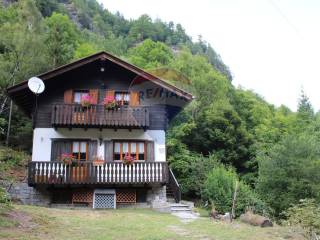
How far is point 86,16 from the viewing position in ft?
251

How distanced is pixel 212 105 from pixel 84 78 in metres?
15.9

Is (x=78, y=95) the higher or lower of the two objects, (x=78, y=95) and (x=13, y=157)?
the higher

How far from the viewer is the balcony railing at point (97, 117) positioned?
18500 millimetres

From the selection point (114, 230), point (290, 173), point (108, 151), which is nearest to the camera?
point (114, 230)

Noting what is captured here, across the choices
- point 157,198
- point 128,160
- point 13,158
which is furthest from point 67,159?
point 13,158

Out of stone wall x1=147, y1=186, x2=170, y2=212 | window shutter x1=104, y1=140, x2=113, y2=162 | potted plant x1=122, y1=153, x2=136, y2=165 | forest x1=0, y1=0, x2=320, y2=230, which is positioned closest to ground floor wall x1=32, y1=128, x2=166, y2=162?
window shutter x1=104, y1=140, x2=113, y2=162

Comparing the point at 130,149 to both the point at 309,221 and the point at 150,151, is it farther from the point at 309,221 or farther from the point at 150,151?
the point at 309,221

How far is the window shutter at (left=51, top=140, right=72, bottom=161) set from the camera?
1892cm

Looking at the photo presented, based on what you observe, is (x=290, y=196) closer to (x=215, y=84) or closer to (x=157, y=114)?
(x=157, y=114)

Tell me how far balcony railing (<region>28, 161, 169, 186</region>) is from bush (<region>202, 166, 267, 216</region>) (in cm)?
332

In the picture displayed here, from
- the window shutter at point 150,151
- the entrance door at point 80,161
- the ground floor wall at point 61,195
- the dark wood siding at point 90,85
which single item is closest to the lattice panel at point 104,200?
the ground floor wall at point 61,195

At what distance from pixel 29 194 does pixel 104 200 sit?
11.8 ft

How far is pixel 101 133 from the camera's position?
64.0ft

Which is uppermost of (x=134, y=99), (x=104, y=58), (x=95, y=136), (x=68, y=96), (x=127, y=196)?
(x=104, y=58)
